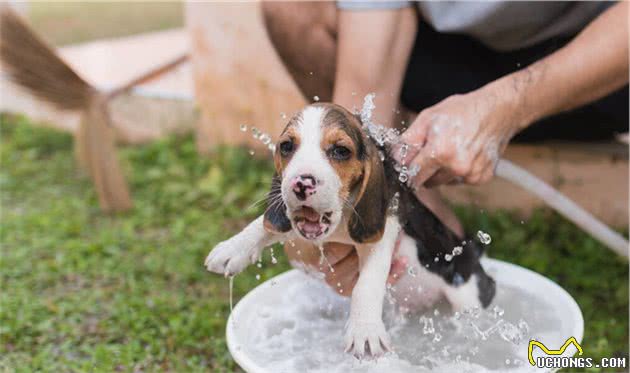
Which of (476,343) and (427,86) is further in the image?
(427,86)

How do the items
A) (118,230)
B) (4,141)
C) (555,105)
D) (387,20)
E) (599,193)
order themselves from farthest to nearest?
(4,141)
(118,230)
(599,193)
(387,20)
(555,105)

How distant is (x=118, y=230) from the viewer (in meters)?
3.64

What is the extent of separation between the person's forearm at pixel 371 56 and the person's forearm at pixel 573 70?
1.16ft

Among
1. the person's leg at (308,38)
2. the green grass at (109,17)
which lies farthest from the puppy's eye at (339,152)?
the green grass at (109,17)

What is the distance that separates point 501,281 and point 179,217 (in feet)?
6.19

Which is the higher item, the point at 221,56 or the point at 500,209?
the point at 221,56

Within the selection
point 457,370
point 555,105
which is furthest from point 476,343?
point 555,105

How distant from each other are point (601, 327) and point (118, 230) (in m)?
2.08

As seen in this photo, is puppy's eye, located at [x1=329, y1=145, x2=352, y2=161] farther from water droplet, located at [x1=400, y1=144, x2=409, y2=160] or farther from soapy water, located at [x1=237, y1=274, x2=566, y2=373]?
soapy water, located at [x1=237, y1=274, x2=566, y2=373]

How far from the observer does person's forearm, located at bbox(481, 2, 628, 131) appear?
2164 millimetres

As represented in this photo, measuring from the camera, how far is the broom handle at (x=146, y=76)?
403 centimetres

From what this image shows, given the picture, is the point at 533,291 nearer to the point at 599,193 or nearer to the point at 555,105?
the point at 555,105

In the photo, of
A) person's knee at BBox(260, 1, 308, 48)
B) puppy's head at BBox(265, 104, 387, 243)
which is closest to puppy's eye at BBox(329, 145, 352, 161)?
puppy's head at BBox(265, 104, 387, 243)

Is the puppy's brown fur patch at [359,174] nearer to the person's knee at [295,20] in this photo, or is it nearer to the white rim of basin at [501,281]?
the white rim of basin at [501,281]
